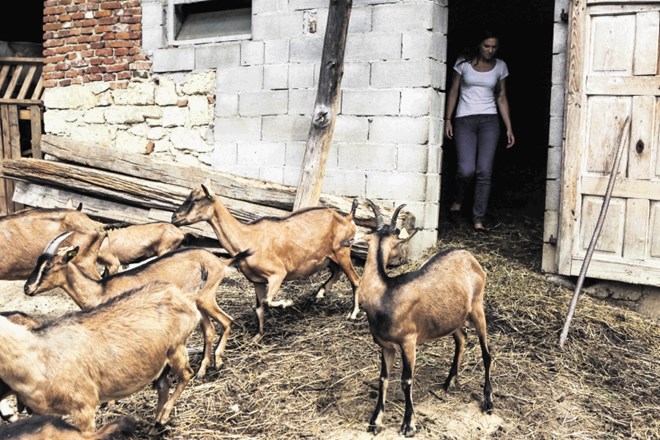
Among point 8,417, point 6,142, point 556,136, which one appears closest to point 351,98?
point 556,136

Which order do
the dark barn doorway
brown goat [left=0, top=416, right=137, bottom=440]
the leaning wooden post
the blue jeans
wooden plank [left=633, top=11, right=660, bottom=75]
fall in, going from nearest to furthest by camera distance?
brown goat [left=0, top=416, right=137, bottom=440] → wooden plank [left=633, top=11, right=660, bottom=75] → the leaning wooden post → the blue jeans → the dark barn doorway

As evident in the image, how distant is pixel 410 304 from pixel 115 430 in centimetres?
205

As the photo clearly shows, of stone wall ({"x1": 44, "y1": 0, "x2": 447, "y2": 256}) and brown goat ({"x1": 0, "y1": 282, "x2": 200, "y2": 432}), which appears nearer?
brown goat ({"x1": 0, "y1": 282, "x2": 200, "y2": 432})

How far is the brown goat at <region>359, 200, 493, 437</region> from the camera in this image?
14.9 ft

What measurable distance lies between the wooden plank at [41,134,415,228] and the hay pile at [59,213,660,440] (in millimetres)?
1370

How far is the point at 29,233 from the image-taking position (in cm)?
680

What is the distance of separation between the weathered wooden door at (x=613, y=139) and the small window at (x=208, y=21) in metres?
4.06

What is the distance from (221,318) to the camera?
566cm

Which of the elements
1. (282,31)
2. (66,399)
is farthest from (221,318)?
(282,31)

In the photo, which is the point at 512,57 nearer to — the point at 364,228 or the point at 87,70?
the point at 364,228

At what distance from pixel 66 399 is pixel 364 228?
4500mm

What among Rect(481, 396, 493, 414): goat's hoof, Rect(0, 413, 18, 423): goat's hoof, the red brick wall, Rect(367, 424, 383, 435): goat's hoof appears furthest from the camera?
the red brick wall

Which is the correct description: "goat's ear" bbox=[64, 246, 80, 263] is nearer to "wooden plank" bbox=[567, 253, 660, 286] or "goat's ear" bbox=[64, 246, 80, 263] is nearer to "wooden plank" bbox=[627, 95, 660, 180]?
"wooden plank" bbox=[567, 253, 660, 286]

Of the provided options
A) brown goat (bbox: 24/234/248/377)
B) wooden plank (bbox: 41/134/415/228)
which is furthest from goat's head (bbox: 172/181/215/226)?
wooden plank (bbox: 41/134/415/228)
